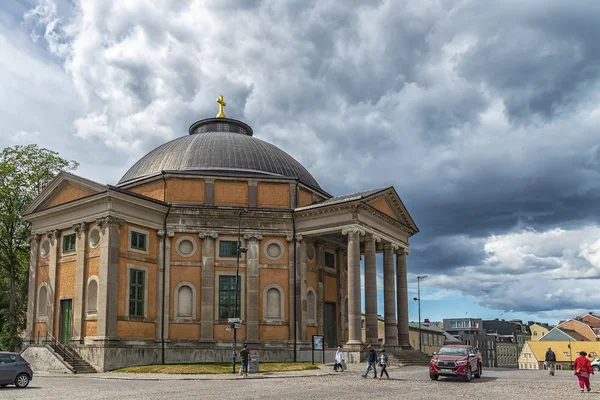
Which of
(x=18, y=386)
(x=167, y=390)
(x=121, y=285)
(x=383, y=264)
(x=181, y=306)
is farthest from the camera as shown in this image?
(x=383, y=264)

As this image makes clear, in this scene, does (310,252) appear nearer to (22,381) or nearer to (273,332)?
(273,332)

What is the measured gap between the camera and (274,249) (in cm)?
4375

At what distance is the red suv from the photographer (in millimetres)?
28250

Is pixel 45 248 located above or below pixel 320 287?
above

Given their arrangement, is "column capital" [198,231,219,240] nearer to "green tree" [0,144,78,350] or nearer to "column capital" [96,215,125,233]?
"column capital" [96,215,125,233]

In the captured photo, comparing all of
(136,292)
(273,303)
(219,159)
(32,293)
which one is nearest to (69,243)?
(32,293)

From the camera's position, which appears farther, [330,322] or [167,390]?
[330,322]

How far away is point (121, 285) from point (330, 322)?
57.1 ft

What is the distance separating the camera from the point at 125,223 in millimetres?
38719

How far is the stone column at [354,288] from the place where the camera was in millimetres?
40094

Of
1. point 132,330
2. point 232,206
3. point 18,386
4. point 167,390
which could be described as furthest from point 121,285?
point 167,390

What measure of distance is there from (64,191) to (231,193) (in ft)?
37.6

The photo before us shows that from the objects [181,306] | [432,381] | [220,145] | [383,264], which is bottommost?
[432,381]

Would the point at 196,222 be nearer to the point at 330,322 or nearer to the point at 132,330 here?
the point at 132,330
